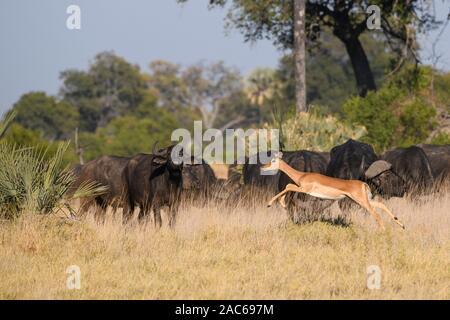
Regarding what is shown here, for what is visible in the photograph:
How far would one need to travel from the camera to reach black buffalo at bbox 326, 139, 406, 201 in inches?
555

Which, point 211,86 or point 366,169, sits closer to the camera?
point 366,169

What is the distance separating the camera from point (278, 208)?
47.6 ft

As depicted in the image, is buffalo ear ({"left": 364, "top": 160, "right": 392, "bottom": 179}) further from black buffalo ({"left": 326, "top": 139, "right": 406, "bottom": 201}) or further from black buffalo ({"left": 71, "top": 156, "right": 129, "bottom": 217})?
black buffalo ({"left": 71, "top": 156, "right": 129, "bottom": 217})

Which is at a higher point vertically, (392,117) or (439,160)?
(392,117)

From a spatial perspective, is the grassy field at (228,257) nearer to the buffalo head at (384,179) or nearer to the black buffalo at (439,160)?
the buffalo head at (384,179)

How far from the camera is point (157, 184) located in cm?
1404

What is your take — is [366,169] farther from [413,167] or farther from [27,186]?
[27,186]

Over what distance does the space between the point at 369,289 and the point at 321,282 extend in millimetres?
517

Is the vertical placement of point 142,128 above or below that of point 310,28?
below

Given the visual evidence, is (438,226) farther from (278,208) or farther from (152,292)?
(152,292)

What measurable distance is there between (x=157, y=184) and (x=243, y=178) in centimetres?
389

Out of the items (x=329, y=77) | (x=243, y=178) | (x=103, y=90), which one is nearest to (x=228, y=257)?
(x=243, y=178)
